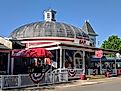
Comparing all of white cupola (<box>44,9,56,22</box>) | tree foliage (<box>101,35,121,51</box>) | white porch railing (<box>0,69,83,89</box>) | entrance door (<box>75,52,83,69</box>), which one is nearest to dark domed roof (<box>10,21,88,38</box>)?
entrance door (<box>75,52,83,69</box>)

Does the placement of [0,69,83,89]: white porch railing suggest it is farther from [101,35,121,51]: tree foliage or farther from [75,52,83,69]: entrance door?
[101,35,121,51]: tree foliage

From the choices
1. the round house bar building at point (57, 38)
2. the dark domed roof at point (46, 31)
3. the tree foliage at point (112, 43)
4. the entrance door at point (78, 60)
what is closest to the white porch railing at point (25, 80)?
the round house bar building at point (57, 38)

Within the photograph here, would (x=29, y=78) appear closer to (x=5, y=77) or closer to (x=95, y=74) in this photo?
(x=5, y=77)

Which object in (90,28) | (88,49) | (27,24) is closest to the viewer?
(88,49)

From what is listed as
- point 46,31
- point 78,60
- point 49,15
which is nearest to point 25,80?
point 78,60

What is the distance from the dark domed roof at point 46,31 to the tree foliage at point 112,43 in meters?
30.9

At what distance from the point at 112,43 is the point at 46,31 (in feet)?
117

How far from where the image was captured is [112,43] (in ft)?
237

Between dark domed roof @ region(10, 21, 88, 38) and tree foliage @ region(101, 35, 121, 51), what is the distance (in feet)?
101

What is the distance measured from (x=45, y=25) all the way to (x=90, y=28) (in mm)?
38486

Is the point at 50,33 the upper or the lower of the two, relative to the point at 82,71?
upper

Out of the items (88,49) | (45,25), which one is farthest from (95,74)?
(45,25)

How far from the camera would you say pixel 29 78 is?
23.3 m

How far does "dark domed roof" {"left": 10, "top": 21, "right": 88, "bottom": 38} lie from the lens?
39.5m
